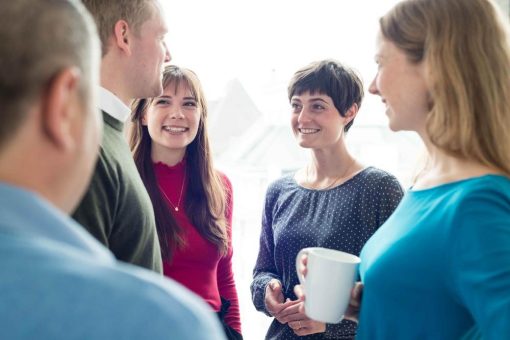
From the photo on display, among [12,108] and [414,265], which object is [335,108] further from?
[12,108]

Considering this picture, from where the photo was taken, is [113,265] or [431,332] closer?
[113,265]

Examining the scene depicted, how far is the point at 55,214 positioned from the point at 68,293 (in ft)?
0.23

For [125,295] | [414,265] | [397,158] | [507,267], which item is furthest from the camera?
[397,158]

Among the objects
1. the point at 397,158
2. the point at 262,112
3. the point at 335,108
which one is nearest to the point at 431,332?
the point at 335,108

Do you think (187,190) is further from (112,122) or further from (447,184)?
(447,184)

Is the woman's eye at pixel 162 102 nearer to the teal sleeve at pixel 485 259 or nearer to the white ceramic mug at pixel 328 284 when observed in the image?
the white ceramic mug at pixel 328 284

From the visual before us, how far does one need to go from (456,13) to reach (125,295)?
749 millimetres

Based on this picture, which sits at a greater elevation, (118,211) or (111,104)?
(111,104)

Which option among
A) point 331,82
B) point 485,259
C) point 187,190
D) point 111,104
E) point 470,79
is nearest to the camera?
point 485,259

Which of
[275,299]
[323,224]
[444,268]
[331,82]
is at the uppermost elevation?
[331,82]

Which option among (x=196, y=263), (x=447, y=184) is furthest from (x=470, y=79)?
(x=196, y=263)

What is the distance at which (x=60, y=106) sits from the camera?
0.42 meters

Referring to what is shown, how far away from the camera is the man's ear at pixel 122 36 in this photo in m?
1.08

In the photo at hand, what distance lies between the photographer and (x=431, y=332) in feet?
2.81
